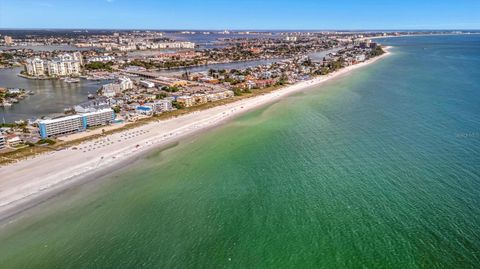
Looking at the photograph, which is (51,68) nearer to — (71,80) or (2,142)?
(71,80)

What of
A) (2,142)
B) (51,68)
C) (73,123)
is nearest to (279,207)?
(73,123)

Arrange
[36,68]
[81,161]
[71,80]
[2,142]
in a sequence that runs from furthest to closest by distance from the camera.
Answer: [36,68] < [71,80] < [2,142] < [81,161]

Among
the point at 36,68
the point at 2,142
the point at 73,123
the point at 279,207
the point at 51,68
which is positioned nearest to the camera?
the point at 279,207

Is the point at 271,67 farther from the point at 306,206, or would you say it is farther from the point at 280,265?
the point at 280,265

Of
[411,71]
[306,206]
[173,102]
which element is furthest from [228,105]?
[411,71]

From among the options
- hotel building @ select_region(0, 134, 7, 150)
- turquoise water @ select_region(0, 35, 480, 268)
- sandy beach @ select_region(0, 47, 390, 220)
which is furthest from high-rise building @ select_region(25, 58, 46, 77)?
turquoise water @ select_region(0, 35, 480, 268)

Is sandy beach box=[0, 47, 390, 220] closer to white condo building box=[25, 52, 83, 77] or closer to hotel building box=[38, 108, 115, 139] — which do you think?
hotel building box=[38, 108, 115, 139]

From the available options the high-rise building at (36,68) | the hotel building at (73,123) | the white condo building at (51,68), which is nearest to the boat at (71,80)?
the white condo building at (51,68)
